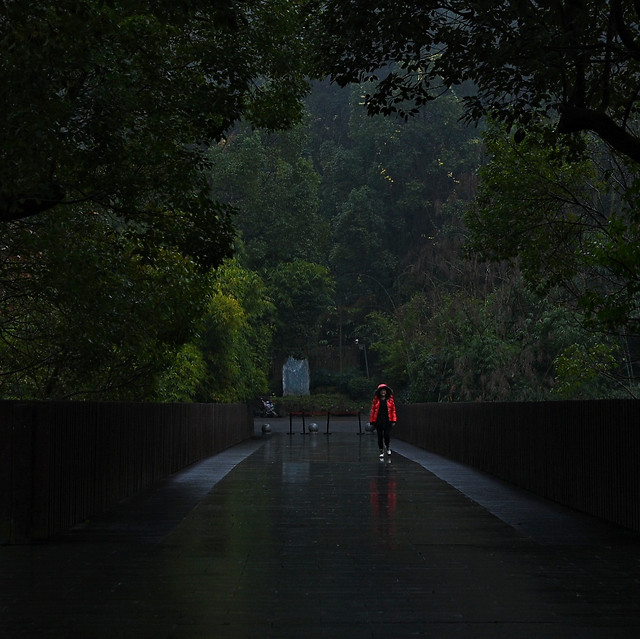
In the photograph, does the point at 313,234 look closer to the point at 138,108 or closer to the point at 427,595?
the point at 138,108

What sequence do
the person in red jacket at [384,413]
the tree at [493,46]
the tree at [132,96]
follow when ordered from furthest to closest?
the person in red jacket at [384,413] → the tree at [493,46] → the tree at [132,96]

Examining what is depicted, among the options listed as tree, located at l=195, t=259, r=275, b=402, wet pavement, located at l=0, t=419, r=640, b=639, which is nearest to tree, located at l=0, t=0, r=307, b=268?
wet pavement, located at l=0, t=419, r=640, b=639

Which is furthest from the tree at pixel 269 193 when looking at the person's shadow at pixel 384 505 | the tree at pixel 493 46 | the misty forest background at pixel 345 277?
the tree at pixel 493 46

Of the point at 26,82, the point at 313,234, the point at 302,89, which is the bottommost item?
the point at 26,82

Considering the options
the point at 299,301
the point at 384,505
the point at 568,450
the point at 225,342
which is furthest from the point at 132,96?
the point at 299,301

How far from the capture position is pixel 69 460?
43.4 ft

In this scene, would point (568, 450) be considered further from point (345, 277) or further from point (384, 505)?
→ point (345, 277)

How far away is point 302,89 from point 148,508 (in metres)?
6.86

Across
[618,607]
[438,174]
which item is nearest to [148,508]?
[618,607]

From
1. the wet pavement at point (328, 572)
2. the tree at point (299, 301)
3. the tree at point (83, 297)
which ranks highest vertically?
the tree at point (299, 301)

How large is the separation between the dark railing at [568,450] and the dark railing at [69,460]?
6.19 metres

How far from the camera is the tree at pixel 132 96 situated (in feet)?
38.3

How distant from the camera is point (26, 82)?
11.5 metres

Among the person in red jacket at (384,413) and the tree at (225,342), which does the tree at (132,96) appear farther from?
the tree at (225,342)
